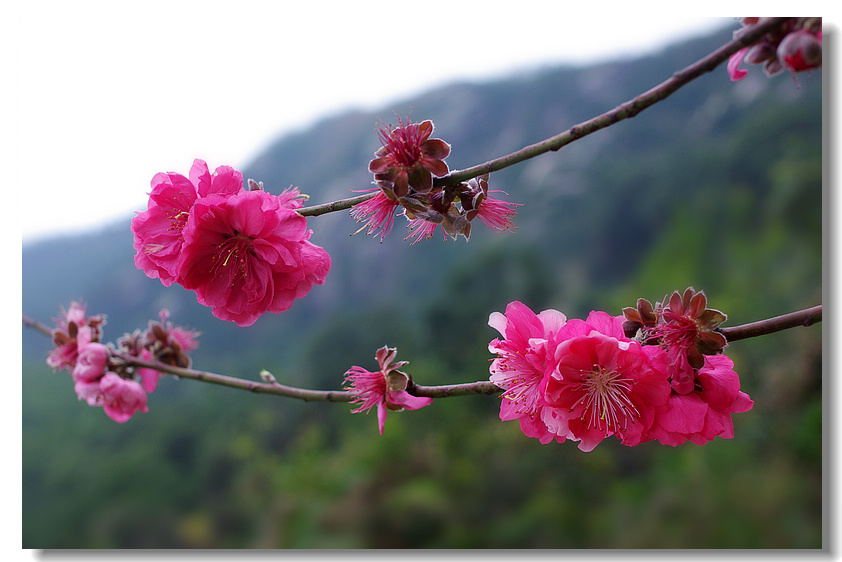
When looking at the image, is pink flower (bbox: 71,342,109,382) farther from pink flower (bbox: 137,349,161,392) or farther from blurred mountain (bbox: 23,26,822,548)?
blurred mountain (bbox: 23,26,822,548)

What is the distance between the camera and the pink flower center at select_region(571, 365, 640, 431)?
1.84 feet

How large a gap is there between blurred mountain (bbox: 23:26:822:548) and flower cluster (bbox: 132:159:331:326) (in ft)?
5.11

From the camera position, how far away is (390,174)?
561 mm

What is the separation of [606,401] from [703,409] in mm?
78

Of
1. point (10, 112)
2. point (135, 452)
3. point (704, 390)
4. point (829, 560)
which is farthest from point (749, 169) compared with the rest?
point (135, 452)

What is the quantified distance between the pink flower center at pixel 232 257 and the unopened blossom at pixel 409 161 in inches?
5.6

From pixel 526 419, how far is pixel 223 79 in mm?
1640

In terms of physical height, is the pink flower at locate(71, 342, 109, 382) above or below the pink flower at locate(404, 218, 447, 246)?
below

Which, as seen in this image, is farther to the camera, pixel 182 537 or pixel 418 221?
pixel 182 537

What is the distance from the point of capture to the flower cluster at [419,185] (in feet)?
1.83

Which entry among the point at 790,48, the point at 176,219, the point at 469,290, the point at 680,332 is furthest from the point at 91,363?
the point at 469,290

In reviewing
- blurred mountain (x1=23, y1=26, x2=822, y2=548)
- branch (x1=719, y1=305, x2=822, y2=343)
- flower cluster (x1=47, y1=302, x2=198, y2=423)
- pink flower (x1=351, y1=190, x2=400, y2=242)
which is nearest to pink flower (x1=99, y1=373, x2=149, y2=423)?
flower cluster (x1=47, y1=302, x2=198, y2=423)

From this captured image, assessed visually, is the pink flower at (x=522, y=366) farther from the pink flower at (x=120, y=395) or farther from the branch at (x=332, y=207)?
the pink flower at (x=120, y=395)

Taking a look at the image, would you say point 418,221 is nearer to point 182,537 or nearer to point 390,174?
point 390,174
